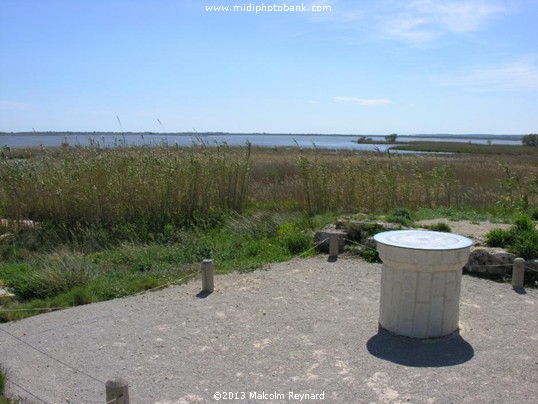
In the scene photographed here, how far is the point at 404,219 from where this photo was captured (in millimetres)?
9258

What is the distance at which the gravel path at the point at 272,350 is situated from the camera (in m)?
4.11

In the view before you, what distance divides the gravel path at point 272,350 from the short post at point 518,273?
209 millimetres

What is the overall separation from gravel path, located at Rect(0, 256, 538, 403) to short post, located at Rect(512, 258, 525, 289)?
209mm

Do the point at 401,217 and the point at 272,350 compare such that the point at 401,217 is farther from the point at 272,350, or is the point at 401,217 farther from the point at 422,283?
the point at 272,350

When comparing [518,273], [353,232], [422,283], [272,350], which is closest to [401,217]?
[353,232]

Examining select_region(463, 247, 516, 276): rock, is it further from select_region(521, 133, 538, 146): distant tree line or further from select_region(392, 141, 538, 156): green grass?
select_region(521, 133, 538, 146): distant tree line

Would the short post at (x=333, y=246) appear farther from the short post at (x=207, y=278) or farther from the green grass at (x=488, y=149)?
the green grass at (x=488, y=149)

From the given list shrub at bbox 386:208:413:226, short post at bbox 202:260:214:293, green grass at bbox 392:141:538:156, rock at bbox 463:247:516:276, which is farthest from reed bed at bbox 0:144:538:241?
green grass at bbox 392:141:538:156

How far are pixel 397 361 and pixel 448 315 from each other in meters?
0.86

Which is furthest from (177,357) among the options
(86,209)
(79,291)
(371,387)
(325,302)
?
(86,209)

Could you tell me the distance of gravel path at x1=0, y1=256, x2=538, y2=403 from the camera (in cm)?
411

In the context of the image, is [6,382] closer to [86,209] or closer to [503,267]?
[503,267]

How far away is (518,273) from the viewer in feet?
22.3

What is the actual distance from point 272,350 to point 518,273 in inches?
149
